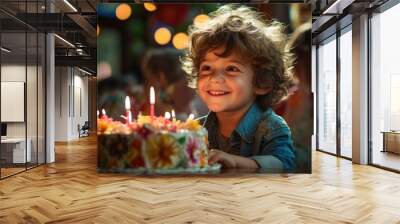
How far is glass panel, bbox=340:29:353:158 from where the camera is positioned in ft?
29.0

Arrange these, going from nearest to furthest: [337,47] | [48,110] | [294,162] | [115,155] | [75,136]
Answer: [115,155]
[294,162]
[48,110]
[337,47]
[75,136]

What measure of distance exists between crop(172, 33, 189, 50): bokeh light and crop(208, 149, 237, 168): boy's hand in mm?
906

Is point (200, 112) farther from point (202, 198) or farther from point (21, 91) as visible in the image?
point (21, 91)

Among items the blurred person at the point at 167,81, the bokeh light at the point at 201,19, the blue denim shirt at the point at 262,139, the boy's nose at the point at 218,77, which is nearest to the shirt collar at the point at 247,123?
the blue denim shirt at the point at 262,139

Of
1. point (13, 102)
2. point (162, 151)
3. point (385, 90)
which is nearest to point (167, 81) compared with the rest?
point (162, 151)

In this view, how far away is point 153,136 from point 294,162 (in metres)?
2.08

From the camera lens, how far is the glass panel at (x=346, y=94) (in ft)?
29.0

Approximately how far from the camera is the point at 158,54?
365 centimetres

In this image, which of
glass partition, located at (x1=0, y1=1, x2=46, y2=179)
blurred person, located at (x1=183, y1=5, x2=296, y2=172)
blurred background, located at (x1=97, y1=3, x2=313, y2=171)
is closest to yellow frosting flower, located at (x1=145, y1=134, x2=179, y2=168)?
blurred person, located at (x1=183, y1=5, x2=296, y2=172)

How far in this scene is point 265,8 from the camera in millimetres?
3523

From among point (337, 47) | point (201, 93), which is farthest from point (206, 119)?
point (337, 47)

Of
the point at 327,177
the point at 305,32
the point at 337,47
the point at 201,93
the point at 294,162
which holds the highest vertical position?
the point at 337,47

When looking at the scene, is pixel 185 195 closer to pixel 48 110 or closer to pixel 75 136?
pixel 48 110

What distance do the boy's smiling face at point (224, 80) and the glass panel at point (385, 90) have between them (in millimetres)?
4923
